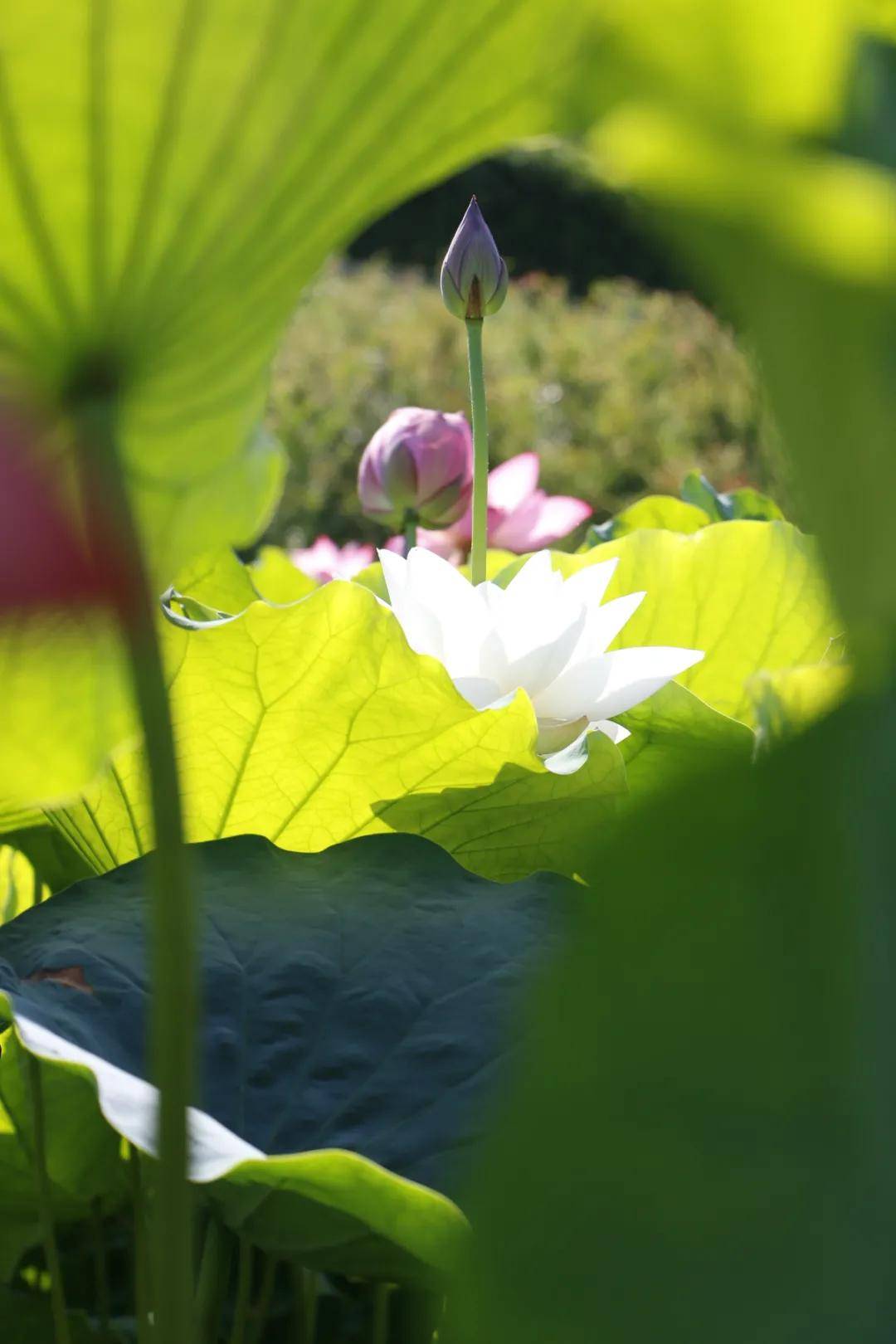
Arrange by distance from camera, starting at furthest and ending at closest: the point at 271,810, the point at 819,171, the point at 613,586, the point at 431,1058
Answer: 1. the point at 613,586
2. the point at 271,810
3. the point at 431,1058
4. the point at 819,171

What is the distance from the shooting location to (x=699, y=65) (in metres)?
0.15

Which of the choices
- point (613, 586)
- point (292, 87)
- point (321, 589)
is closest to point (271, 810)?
point (321, 589)

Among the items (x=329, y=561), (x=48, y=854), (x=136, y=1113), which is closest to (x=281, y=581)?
(x=329, y=561)

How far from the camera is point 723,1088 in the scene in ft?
0.49

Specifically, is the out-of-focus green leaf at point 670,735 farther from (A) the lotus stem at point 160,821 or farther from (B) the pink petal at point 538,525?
(B) the pink petal at point 538,525

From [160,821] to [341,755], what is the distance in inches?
11.4

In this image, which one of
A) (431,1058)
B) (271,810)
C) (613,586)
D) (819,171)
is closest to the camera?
(819,171)

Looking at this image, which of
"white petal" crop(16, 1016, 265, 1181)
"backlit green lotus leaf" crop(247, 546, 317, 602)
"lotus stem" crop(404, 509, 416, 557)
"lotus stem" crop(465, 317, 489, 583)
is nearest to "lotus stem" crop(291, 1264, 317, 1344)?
"white petal" crop(16, 1016, 265, 1181)

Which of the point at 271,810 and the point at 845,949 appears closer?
the point at 845,949

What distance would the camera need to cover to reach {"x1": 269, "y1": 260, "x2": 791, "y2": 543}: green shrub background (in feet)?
12.6

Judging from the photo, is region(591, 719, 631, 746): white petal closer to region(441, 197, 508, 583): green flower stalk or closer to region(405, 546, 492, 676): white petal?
region(405, 546, 492, 676): white petal

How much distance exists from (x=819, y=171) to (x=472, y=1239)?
0.13 metres

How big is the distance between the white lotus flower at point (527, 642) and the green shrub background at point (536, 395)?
291cm

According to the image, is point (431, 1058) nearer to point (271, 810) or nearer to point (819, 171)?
point (271, 810)
